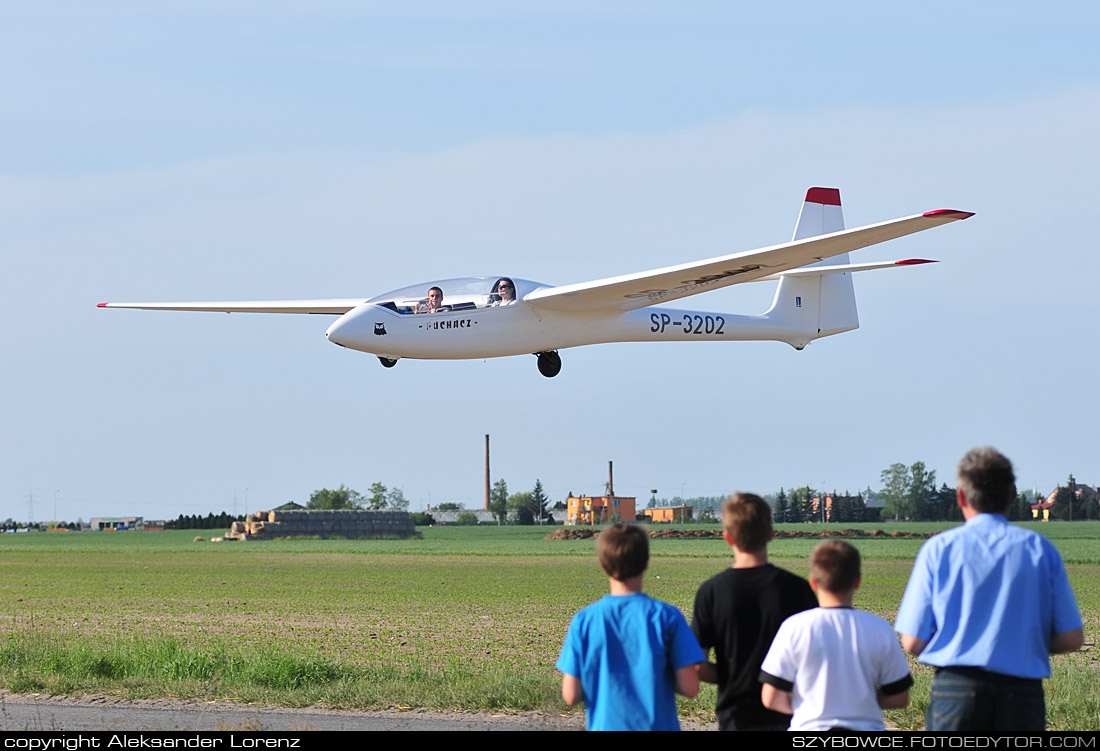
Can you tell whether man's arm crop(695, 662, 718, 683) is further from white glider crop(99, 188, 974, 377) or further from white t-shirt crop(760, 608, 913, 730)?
white glider crop(99, 188, 974, 377)

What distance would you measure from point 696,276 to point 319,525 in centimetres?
7421

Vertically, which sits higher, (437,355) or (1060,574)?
(437,355)

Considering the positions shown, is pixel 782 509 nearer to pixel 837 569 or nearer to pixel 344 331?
pixel 344 331

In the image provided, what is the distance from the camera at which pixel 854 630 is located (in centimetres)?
506

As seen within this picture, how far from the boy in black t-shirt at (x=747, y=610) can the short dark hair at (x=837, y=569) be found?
0.75 ft

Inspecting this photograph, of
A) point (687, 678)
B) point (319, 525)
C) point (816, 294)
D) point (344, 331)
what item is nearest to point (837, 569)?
point (687, 678)

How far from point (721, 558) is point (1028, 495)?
7121 centimetres

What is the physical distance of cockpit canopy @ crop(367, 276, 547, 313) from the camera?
17.5 metres

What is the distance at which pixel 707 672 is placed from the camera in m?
5.29

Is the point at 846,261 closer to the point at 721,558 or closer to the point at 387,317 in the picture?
the point at 387,317

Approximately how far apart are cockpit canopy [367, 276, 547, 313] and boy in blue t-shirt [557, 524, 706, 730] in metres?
12.5

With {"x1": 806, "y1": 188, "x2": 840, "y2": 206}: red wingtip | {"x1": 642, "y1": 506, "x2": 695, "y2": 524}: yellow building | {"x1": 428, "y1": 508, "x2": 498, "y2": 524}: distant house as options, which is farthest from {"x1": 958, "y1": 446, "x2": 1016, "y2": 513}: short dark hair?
{"x1": 428, "y1": 508, "x2": 498, "y2": 524}: distant house
